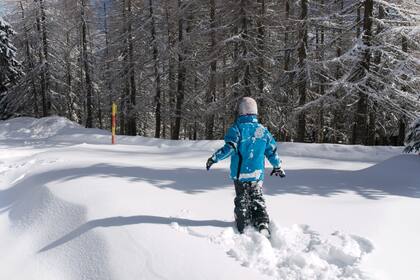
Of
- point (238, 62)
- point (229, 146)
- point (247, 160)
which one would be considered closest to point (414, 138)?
point (247, 160)

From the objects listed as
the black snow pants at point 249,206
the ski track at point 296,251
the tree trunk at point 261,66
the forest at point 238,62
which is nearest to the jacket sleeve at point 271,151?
the black snow pants at point 249,206

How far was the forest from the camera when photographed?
14.4m

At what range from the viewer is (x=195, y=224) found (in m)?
4.83

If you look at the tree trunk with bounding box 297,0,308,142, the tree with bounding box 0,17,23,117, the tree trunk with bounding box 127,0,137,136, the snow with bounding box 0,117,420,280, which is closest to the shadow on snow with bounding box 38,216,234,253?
the snow with bounding box 0,117,420,280

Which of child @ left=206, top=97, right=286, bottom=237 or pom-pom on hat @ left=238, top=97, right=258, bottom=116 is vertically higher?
pom-pom on hat @ left=238, top=97, right=258, bottom=116

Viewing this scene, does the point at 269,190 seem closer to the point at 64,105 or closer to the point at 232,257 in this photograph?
the point at 232,257

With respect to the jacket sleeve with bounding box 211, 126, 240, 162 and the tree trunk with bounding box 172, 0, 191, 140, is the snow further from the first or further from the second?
the tree trunk with bounding box 172, 0, 191, 140

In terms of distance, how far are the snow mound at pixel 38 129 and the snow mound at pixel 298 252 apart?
1482cm

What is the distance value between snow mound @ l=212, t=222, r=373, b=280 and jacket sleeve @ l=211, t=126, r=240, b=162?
89 centimetres

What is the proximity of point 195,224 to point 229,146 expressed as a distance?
A: 1.08 m

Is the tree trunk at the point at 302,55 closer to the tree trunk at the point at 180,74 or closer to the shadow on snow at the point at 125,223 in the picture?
the tree trunk at the point at 180,74

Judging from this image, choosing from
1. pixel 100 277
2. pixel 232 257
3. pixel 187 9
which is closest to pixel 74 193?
pixel 100 277

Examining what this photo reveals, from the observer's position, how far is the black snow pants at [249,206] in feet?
15.3

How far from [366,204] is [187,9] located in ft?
64.0
